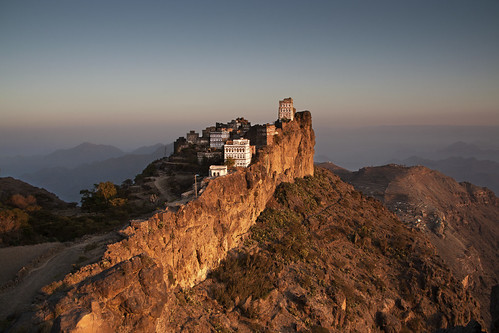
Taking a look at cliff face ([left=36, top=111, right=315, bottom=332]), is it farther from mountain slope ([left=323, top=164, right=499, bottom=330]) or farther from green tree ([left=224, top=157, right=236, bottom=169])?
mountain slope ([left=323, top=164, right=499, bottom=330])

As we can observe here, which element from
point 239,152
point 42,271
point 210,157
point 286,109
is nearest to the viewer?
point 42,271

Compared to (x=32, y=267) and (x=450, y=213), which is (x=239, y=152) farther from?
(x=450, y=213)

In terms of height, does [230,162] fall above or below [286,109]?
below

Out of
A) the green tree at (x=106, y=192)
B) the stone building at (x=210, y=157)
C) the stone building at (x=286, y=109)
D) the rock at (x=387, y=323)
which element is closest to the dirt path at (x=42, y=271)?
the green tree at (x=106, y=192)

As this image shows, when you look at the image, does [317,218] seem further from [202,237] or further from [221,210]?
[202,237]

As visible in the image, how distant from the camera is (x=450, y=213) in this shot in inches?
4151

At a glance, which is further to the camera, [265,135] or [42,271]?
[265,135]

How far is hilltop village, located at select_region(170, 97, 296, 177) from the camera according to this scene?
47812 mm

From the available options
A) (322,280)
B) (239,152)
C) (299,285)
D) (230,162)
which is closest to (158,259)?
(299,285)

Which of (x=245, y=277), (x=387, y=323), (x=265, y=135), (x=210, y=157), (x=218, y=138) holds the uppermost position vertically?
(x=265, y=135)

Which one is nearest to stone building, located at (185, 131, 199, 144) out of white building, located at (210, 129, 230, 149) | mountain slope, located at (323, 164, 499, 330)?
white building, located at (210, 129, 230, 149)

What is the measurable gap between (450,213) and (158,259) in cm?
11518

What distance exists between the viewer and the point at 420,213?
3509 inches

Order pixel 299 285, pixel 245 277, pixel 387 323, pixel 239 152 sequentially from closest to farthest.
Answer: pixel 245 277
pixel 299 285
pixel 387 323
pixel 239 152
